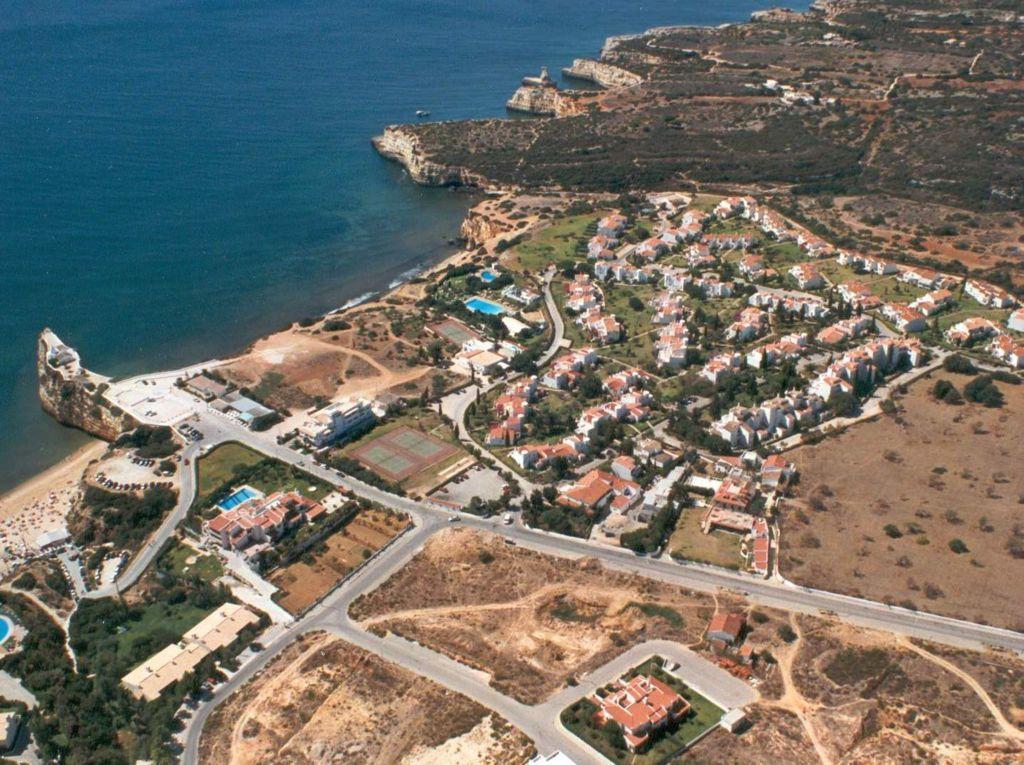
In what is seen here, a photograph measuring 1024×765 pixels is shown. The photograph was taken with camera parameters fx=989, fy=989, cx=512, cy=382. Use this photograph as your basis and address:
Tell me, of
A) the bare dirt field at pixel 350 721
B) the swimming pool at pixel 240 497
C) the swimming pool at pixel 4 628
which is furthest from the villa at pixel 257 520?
the swimming pool at pixel 4 628

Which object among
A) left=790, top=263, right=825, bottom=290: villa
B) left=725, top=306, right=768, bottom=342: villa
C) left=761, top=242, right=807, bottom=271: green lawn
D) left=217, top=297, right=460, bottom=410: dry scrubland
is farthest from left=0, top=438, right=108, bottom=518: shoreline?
left=761, top=242, right=807, bottom=271: green lawn

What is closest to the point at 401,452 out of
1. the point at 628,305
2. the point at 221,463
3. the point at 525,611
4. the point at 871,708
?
the point at 221,463

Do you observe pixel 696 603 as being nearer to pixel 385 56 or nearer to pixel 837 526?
pixel 837 526

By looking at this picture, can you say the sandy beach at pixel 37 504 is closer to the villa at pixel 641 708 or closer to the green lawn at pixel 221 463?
the green lawn at pixel 221 463

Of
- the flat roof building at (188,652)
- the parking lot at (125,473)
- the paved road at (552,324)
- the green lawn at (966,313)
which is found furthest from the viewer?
the green lawn at (966,313)

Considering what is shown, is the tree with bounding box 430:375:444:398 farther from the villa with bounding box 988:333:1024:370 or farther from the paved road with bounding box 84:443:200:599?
the villa with bounding box 988:333:1024:370
